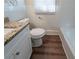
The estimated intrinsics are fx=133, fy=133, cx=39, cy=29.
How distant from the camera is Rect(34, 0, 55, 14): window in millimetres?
4406

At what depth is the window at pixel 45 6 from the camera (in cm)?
441

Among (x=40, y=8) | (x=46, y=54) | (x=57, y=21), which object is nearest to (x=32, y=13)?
(x=40, y=8)

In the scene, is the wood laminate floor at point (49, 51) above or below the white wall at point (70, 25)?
below

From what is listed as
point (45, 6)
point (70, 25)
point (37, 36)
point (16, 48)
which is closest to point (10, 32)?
point (16, 48)

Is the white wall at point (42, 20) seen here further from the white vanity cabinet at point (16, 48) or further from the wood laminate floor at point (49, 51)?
the white vanity cabinet at point (16, 48)

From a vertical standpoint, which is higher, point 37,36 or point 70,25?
point 70,25

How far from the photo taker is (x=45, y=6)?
14.5 feet

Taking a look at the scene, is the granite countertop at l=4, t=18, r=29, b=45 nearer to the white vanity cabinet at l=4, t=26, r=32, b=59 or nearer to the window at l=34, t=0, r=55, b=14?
the white vanity cabinet at l=4, t=26, r=32, b=59

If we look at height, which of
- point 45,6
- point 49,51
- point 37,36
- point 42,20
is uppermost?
point 45,6

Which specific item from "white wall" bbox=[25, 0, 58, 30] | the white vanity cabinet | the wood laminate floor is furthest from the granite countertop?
"white wall" bbox=[25, 0, 58, 30]

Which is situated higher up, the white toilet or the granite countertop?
the granite countertop

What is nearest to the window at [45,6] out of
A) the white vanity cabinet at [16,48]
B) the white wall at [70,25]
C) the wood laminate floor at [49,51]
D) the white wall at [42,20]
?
the white wall at [42,20]

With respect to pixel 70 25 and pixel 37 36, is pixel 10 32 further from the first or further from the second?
pixel 37 36
